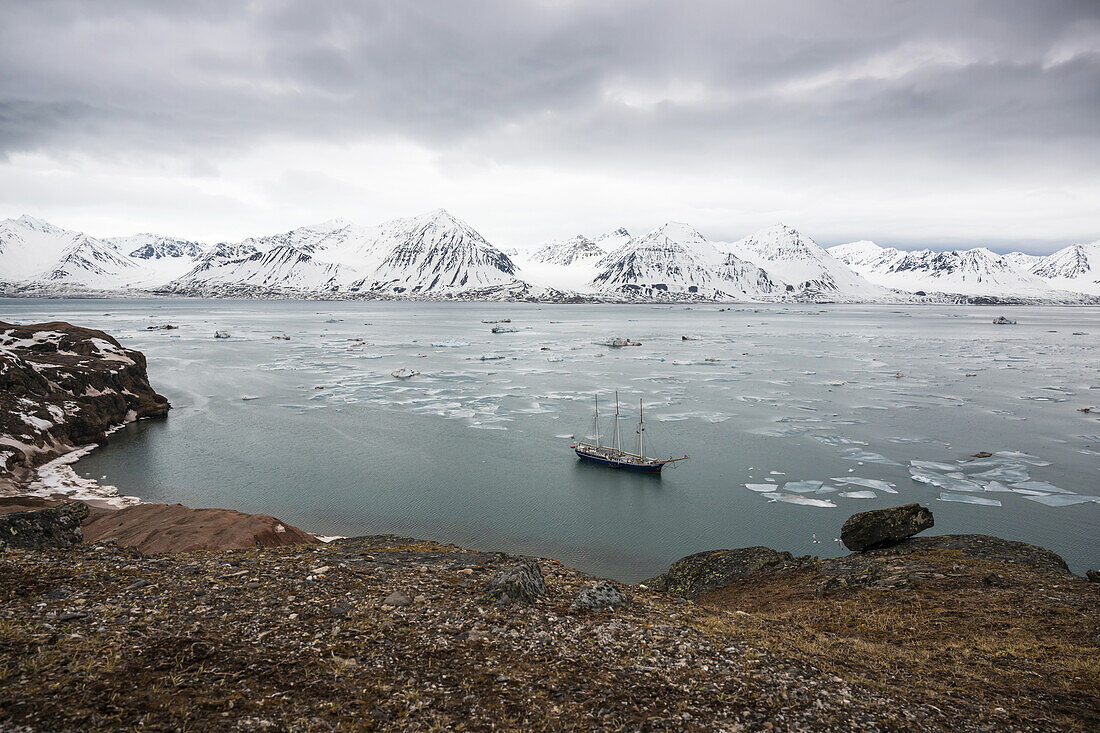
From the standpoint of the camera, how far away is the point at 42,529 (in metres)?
15.3

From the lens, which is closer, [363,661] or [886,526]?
[363,661]

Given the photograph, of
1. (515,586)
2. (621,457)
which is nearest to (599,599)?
(515,586)

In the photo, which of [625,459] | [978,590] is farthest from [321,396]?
[978,590]


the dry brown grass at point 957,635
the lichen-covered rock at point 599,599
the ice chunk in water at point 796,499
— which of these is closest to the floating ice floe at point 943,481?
the ice chunk in water at point 796,499

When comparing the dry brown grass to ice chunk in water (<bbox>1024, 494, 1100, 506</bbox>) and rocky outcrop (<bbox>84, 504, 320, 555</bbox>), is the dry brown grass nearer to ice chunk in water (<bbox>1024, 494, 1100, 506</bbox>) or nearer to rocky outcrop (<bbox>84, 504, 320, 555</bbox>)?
ice chunk in water (<bbox>1024, 494, 1100, 506</bbox>)

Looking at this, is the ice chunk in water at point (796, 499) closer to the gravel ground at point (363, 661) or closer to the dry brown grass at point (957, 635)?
the dry brown grass at point (957, 635)

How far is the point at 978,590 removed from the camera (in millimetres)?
14344

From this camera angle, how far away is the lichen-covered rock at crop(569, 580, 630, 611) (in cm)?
1251

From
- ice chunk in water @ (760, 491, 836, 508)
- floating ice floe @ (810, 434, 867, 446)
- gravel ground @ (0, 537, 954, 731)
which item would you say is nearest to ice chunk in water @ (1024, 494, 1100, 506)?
floating ice floe @ (810, 434, 867, 446)

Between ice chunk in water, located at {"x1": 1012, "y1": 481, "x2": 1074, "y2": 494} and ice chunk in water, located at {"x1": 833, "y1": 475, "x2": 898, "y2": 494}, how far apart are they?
683 cm

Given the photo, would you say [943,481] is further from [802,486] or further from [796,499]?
[796,499]

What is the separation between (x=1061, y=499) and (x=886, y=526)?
16106 millimetres

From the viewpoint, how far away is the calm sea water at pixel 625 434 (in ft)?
86.0

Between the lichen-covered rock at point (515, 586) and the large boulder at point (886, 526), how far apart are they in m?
13.3
